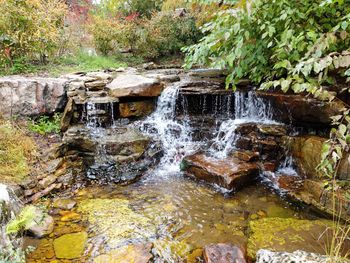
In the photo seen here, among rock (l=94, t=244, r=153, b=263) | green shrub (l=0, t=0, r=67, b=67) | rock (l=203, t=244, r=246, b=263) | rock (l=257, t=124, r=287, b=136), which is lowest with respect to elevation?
rock (l=94, t=244, r=153, b=263)

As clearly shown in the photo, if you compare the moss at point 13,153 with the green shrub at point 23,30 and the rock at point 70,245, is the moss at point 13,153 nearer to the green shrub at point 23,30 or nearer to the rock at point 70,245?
the rock at point 70,245

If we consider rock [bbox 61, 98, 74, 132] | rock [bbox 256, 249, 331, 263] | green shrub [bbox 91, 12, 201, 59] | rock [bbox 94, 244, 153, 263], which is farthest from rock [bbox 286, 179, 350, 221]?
green shrub [bbox 91, 12, 201, 59]

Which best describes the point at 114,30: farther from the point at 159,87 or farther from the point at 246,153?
the point at 246,153

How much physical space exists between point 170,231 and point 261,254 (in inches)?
44.8

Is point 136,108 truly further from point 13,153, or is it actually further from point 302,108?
point 302,108

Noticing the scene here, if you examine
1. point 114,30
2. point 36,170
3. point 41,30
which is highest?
point 114,30

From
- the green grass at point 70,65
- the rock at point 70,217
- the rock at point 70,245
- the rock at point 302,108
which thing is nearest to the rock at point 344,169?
the rock at point 302,108

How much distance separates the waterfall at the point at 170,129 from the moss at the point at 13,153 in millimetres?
2185

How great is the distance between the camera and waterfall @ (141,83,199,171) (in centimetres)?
526

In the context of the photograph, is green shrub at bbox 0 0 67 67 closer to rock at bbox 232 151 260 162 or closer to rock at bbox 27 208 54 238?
rock at bbox 27 208 54 238

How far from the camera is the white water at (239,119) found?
5.17 meters

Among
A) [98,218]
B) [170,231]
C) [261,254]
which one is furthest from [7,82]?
[261,254]

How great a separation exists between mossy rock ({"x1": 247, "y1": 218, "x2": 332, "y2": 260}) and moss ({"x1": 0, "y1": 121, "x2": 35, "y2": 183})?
10.7 feet

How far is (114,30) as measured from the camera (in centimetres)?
1070
